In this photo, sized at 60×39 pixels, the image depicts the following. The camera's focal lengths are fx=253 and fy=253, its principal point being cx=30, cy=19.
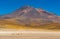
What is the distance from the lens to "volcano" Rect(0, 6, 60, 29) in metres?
71.8

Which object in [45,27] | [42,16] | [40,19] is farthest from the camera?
[42,16]

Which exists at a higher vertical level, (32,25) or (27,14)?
(27,14)

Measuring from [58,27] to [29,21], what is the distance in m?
8.79

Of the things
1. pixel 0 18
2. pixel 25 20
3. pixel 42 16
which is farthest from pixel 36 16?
pixel 0 18

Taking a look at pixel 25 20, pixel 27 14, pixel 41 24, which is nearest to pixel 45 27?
pixel 41 24

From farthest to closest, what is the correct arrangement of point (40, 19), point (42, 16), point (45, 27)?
point (42, 16) → point (40, 19) → point (45, 27)

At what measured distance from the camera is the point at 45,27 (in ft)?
228

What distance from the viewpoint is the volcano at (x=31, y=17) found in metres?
71.8

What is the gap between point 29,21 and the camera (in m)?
73.2

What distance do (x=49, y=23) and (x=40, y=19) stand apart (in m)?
3.89

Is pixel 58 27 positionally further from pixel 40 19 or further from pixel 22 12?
pixel 22 12

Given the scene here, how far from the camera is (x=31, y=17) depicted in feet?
260

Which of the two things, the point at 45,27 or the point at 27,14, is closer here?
the point at 45,27

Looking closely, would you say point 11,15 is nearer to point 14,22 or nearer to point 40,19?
point 14,22
